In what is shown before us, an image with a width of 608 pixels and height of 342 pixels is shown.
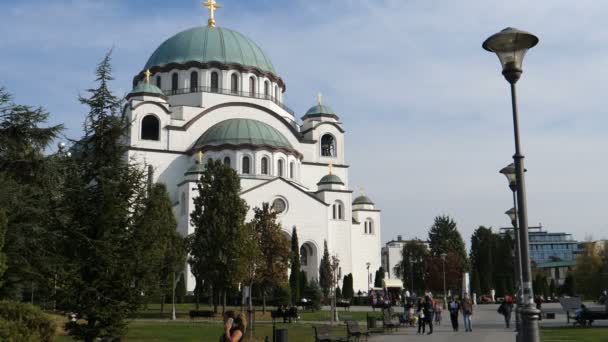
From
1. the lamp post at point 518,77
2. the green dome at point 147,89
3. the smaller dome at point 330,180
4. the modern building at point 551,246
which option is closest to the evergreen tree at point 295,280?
the smaller dome at point 330,180

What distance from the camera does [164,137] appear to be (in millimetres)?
50406

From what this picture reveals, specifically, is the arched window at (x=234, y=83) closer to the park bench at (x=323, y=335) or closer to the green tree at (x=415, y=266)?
the green tree at (x=415, y=266)

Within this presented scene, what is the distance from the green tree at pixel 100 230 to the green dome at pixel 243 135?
33594 millimetres

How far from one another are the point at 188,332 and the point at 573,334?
1191 centimetres

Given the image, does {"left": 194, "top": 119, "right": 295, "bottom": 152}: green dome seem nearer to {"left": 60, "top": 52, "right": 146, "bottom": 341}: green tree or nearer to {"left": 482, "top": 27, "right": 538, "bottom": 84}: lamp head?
{"left": 60, "top": 52, "right": 146, "bottom": 341}: green tree

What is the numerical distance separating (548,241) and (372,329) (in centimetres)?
12584

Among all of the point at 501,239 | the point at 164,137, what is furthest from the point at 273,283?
the point at 501,239

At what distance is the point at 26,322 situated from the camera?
14562mm

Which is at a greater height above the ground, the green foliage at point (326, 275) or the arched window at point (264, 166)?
the arched window at point (264, 166)

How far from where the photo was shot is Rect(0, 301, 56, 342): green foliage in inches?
543

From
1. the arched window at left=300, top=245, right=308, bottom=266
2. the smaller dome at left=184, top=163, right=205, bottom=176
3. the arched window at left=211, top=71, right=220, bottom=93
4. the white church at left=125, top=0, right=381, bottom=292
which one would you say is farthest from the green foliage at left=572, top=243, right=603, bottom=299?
the arched window at left=211, top=71, right=220, bottom=93

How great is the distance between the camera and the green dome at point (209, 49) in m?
54.5

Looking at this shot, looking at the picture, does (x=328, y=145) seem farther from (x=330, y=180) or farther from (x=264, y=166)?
(x=264, y=166)

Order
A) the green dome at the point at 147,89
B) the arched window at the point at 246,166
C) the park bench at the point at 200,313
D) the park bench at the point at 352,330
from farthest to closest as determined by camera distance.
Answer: the green dome at the point at 147,89 → the arched window at the point at 246,166 → the park bench at the point at 200,313 → the park bench at the point at 352,330
